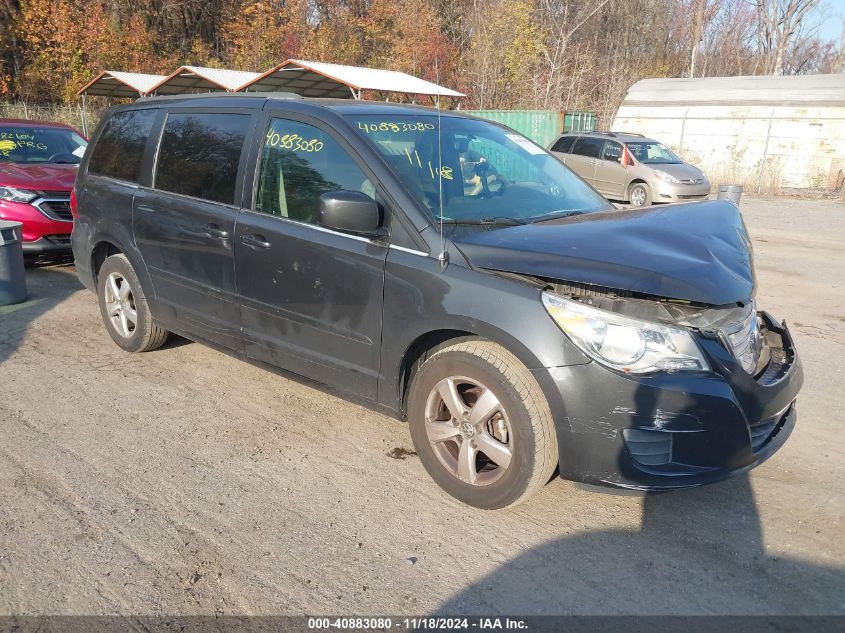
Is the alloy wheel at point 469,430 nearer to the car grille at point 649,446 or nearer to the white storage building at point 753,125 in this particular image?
the car grille at point 649,446

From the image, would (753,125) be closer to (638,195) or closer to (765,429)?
(638,195)

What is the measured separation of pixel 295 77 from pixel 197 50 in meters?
16.5

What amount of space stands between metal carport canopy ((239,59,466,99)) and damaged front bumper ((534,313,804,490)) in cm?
1285

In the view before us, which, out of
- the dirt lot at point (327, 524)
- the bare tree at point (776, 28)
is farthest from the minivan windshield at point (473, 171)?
the bare tree at point (776, 28)

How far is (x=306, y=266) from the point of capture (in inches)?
147

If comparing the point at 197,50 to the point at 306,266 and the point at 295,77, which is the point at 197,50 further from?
the point at 306,266

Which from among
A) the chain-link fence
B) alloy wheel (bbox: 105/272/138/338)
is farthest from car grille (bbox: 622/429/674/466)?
the chain-link fence

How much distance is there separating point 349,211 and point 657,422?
5.43 ft

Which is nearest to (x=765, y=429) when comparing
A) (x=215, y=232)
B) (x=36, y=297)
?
(x=215, y=232)

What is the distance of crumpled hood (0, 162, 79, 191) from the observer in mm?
7820

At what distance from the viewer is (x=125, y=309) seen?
527 cm

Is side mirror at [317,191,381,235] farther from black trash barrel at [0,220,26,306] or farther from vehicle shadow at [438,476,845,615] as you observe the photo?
black trash barrel at [0,220,26,306]

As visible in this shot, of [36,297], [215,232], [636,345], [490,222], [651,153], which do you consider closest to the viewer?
[636,345]

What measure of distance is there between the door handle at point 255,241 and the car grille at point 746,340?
244 cm
